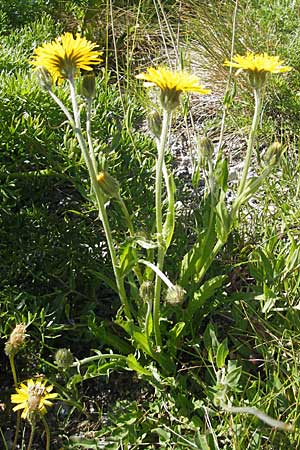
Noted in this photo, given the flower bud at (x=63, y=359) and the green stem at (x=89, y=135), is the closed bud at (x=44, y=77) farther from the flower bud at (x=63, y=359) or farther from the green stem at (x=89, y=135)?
the flower bud at (x=63, y=359)

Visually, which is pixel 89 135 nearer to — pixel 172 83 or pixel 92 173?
pixel 92 173

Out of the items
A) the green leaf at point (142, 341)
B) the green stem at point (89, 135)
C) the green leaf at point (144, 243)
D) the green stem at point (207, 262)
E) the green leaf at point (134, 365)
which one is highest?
the green stem at point (89, 135)

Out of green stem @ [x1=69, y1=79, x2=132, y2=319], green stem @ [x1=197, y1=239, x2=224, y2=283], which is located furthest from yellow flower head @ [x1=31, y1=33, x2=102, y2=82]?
green stem @ [x1=197, y1=239, x2=224, y2=283]

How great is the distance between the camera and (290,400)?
1.41m

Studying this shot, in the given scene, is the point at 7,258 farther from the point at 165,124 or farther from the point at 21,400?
the point at 165,124

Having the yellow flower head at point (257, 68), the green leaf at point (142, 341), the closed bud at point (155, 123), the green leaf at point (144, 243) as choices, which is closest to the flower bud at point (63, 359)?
the green leaf at point (142, 341)

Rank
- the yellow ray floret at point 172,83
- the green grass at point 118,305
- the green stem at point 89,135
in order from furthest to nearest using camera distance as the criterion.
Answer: the green grass at point 118,305 < the green stem at point 89,135 < the yellow ray floret at point 172,83

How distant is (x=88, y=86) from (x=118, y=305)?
622mm

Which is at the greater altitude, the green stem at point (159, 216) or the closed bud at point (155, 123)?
the closed bud at point (155, 123)

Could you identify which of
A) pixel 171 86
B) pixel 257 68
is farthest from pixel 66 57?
pixel 257 68

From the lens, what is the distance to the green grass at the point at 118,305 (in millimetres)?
1402

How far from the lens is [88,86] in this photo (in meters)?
1.29

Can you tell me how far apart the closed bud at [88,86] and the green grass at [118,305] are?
130mm

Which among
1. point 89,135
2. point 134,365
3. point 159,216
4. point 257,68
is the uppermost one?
point 257,68
